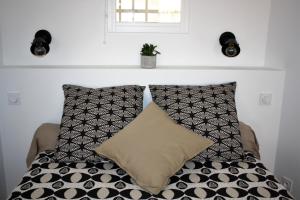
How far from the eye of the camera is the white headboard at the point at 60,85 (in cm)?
215

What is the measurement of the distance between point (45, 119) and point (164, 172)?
1110mm

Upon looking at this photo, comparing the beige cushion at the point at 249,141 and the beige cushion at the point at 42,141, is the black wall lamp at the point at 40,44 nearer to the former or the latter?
the beige cushion at the point at 42,141

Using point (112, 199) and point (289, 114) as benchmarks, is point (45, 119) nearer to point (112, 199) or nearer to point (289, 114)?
point (112, 199)

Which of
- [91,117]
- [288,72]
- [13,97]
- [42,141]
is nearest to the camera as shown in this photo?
[91,117]

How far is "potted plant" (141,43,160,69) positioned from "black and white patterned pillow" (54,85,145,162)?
289mm

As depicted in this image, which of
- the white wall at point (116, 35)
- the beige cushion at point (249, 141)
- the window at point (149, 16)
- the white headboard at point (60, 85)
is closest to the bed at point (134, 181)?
the beige cushion at point (249, 141)

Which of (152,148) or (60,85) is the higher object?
(60,85)

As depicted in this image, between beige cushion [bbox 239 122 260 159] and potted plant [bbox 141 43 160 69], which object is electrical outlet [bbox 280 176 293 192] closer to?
beige cushion [bbox 239 122 260 159]

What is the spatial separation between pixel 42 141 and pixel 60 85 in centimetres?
43

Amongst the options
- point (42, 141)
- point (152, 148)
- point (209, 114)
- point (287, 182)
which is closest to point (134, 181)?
point (152, 148)

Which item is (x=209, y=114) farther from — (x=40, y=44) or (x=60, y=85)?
(x=40, y=44)

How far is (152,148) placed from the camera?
159 cm

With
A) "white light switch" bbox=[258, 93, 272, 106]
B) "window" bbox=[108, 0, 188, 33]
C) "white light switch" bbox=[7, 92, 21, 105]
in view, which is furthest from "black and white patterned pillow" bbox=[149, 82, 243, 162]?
"white light switch" bbox=[7, 92, 21, 105]

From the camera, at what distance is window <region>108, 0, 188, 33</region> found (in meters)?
2.30
